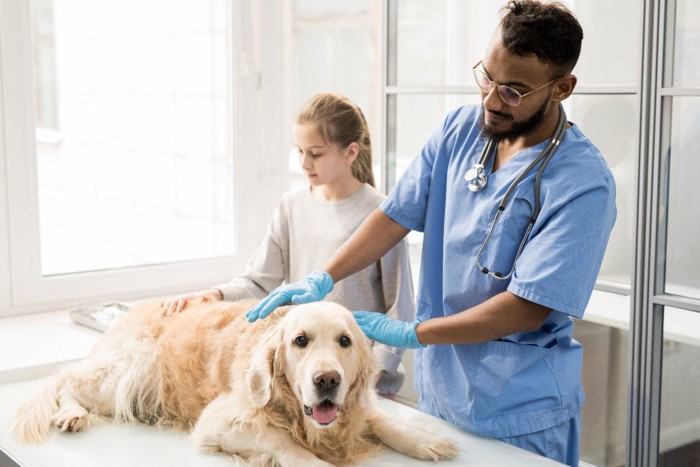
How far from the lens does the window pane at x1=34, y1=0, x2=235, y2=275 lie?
2949 mm

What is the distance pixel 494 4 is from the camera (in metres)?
2.51

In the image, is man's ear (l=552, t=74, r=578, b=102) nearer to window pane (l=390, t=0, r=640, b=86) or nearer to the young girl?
window pane (l=390, t=0, r=640, b=86)

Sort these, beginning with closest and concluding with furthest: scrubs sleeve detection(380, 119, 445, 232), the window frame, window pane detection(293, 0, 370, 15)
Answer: scrubs sleeve detection(380, 119, 445, 232) → the window frame → window pane detection(293, 0, 370, 15)

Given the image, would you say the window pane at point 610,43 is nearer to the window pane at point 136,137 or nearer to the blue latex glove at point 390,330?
the blue latex glove at point 390,330

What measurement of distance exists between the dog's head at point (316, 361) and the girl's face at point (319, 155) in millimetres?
661

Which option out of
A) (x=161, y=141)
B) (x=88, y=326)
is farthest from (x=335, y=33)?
(x=88, y=326)

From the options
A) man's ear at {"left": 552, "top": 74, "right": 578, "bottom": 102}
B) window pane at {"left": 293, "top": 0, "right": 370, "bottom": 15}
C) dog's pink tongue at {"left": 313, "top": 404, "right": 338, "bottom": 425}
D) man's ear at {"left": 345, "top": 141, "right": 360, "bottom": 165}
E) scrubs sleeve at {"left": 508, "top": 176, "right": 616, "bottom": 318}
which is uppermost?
window pane at {"left": 293, "top": 0, "right": 370, "bottom": 15}

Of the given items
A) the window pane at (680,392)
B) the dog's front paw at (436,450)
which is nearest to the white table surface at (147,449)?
the dog's front paw at (436,450)

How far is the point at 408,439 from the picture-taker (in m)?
1.62

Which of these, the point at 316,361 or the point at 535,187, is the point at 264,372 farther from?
the point at 535,187

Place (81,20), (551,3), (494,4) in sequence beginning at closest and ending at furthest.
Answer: (551,3) → (494,4) → (81,20)

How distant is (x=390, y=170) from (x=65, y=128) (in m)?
1.26

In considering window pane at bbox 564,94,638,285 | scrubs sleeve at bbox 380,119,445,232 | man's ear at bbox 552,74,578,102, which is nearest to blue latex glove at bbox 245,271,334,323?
scrubs sleeve at bbox 380,119,445,232

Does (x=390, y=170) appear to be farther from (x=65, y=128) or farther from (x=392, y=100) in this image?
Result: (x=65, y=128)
